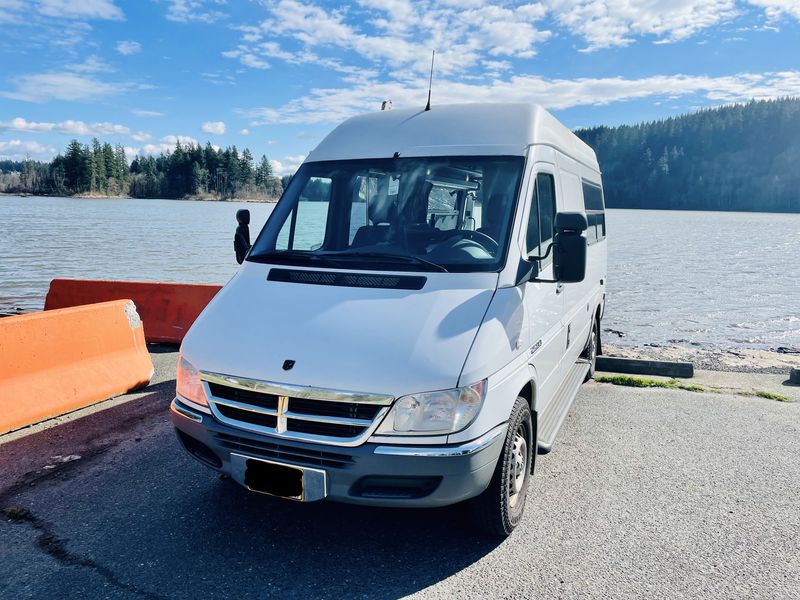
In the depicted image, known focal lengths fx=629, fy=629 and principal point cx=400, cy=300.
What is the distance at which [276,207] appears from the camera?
4859 millimetres

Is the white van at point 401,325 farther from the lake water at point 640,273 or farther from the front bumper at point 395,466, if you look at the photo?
the lake water at point 640,273

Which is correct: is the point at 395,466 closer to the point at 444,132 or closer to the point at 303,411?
the point at 303,411

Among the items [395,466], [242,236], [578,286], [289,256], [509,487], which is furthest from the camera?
[578,286]

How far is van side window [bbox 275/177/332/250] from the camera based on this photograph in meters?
4.61

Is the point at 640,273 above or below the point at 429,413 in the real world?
below

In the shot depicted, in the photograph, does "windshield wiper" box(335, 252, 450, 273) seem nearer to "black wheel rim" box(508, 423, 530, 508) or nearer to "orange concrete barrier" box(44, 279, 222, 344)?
"black wheel rim" box(508, 423, 530, 508)

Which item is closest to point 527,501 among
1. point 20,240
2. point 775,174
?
point 20,240

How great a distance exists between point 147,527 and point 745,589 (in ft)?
11.5

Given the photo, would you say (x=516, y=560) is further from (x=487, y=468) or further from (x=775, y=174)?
(x=775, y=174)

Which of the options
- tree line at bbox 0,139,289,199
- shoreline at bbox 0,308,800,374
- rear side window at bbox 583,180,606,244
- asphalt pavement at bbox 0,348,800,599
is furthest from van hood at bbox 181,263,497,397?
tree line at bbox 0,139,289,199

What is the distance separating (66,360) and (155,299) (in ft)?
10.1

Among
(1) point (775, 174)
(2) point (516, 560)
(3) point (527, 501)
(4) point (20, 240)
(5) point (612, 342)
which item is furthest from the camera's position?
(1) point (775, 174)

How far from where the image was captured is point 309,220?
4.82 metres

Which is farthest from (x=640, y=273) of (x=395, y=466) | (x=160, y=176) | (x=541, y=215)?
(x=160, y=176)
